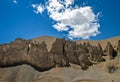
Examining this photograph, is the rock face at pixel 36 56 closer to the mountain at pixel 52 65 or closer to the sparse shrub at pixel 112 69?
→ the mountain at pixel 52 65

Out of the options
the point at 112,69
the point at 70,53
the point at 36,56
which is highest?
the point at 70,53

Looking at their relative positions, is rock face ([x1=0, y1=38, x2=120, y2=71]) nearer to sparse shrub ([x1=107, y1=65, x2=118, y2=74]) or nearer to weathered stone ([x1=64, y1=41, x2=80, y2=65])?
weathered stone ([x1=64, y1=41, x2=80, y2=65])

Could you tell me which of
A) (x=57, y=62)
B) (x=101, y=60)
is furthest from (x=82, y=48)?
(x=57, y=62)

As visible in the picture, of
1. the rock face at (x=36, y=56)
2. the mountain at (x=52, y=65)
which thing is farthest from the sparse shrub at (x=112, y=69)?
the rock face at (x=36, y=56)

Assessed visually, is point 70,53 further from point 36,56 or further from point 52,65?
Answer: point 36,56

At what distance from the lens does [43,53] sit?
A: 7794 centimetres

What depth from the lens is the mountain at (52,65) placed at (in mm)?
A: 69688

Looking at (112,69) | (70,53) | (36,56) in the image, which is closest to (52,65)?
(36,56)

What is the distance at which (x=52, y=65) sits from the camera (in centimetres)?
7662

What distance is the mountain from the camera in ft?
229

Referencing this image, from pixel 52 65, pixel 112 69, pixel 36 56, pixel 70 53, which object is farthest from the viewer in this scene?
pixel 70 53

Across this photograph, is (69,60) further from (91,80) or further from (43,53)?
(91,80)

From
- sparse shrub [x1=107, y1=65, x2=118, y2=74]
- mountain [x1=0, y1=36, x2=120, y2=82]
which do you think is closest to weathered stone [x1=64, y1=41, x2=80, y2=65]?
mountain [x1=0, y1=36, x2=120, y2=82]

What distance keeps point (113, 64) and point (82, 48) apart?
67.9 feet
